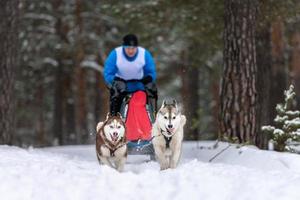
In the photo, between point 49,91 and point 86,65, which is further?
point 49,91

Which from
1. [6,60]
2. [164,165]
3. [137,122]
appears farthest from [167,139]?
[6,60]

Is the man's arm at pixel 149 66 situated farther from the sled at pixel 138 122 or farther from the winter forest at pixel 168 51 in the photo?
the winter forest at pixel 168 51

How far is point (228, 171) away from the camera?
773cm

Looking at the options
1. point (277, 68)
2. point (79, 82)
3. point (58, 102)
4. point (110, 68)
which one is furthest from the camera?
point (58, 102)

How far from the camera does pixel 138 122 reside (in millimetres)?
9891

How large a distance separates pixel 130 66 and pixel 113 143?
216cm

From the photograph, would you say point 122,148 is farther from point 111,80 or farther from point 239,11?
point 239,11

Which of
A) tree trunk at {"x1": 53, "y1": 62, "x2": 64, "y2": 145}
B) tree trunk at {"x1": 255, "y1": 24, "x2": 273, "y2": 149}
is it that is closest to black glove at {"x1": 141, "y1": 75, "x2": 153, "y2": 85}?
tree trunk at {"x1": 255, "y1": 24, "x2": 273, "y2": 149}

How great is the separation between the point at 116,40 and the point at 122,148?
14.2 metres

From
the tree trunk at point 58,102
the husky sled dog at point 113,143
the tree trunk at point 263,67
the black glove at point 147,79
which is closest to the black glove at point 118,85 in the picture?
the black glove at point 147,79

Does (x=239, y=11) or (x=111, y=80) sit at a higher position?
(x=239, y=11)

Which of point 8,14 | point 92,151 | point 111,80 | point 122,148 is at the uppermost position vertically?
point 8,14

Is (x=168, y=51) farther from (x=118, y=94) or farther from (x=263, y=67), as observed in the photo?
(x=118, y=94)

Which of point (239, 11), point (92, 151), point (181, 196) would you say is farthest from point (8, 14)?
point (181, 196)
